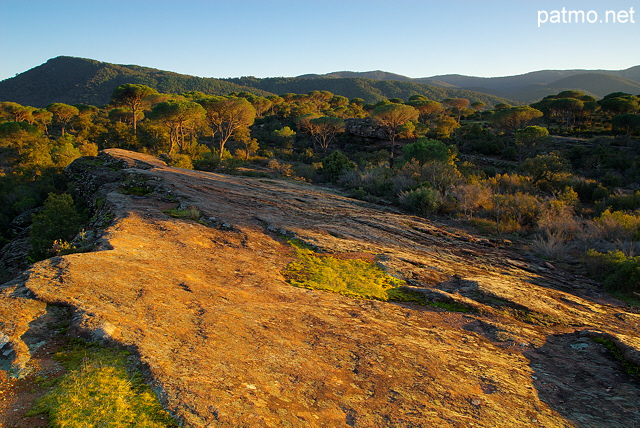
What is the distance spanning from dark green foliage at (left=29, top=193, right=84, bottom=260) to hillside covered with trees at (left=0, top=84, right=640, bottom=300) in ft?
0.30

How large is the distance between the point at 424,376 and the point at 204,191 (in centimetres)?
1109

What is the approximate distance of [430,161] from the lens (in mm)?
25031

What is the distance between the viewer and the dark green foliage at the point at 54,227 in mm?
11141

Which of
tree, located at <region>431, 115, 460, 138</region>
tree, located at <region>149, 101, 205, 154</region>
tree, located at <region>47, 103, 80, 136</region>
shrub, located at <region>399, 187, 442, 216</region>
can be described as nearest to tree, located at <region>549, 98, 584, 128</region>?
tree, located at <region>431, 115, 460, 138</region>

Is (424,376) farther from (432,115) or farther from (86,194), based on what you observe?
(432,115)

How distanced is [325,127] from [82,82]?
119 metres

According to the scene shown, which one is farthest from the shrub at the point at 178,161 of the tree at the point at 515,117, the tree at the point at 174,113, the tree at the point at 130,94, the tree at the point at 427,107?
the tree at the point at 427,107

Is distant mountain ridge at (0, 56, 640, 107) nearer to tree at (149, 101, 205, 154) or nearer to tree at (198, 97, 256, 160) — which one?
tree at (198, 97, 256, 160)

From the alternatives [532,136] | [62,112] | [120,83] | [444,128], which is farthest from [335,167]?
[120,83]

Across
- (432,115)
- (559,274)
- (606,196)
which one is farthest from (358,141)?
(559,274)

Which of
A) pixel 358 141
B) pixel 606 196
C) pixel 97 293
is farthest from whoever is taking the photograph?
pixel 358 141

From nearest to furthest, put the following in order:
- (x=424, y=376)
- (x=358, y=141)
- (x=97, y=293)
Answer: (x=424, y=376)
(x=97, y=293)
(x=358, y=141)

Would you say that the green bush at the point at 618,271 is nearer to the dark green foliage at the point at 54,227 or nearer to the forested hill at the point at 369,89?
the dark green foliage at the point at 54,227

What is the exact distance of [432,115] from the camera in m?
64.3
